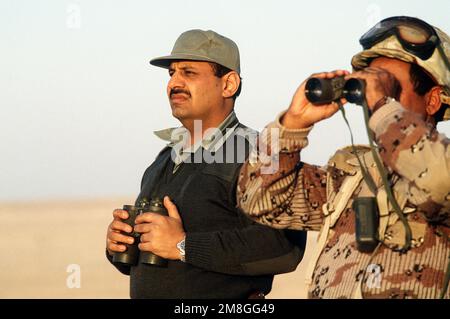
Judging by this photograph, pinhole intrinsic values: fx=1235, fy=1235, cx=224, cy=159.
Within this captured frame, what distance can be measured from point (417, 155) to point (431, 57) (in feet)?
2.02

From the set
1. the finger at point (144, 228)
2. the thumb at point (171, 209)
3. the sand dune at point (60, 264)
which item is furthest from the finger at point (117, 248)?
the sand dune at point (60, 264)


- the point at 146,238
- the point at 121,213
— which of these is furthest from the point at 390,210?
the point at 121,213

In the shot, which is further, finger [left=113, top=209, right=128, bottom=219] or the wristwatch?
finger [left=113, top=209, right=128, bottom=219]

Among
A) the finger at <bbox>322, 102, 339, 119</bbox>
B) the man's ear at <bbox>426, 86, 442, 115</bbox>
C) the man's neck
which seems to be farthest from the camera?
the man's neck

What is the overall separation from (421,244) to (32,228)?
1152 inches

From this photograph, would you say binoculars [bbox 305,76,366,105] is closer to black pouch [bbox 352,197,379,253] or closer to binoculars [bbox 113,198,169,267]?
black pouch [bbox 352,197,379,253]

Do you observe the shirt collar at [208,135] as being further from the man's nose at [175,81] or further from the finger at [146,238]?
the finger at [146,238]

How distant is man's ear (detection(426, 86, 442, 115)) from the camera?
5.21 meters

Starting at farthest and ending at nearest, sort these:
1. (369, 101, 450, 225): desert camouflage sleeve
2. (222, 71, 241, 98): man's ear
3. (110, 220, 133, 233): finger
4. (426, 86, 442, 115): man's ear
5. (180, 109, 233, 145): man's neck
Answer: (222, 71, 241, 98): man's ear → (180, 109, 233, 145): man's neck → (110, 220, 133, 233): finger → (426, 86, 442, 115): man's ear → (369, 101, 450, 225): desert camouflage sleeve

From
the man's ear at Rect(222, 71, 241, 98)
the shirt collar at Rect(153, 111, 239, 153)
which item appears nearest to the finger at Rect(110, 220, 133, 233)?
the shirt collar at Rect(153, 111, 239, 153)

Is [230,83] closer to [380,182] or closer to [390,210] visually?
[380,182]

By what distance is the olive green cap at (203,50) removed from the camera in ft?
22.3
